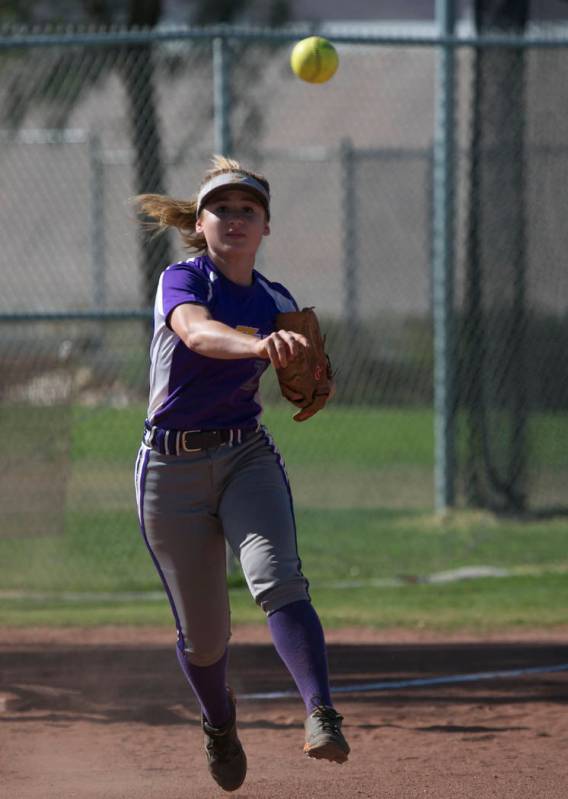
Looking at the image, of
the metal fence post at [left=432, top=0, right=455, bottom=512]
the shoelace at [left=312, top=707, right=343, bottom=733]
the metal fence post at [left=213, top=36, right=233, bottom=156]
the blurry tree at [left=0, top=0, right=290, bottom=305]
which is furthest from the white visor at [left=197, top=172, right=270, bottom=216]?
the blurry tree at [left=0, top=0, right=290, bottom=305]

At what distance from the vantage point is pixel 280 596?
378 centimetres

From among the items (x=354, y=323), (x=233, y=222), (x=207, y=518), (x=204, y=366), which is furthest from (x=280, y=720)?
(x=354, y=323)

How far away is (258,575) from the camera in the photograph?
3.78 m

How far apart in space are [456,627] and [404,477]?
463 centimetres

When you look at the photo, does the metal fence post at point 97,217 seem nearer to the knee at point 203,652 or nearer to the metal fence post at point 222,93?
the metal fence post at point 222,93

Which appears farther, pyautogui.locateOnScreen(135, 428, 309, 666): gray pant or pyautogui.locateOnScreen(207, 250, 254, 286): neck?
pyautogui.locateOnScreen(207, 250, 254, 286): neck

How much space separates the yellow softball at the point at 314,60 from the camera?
6.66 meters

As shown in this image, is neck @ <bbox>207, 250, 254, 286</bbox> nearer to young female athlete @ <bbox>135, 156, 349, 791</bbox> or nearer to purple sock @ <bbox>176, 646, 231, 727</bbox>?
young female athlete @ <bbox>135, 156, 349, 791</bbox>

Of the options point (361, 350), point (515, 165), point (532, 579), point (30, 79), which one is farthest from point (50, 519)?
point (361, 350)

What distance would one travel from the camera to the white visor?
404cm

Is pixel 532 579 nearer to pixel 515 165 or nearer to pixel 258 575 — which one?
pixel 515 165

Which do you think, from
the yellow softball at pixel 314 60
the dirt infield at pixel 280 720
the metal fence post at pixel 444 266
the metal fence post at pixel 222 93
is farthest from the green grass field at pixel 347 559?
the yellow softball at pixel 314 60

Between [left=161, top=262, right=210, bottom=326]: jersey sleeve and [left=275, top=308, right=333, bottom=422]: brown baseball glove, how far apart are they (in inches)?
9.8

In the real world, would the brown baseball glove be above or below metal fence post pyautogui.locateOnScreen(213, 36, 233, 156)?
below
